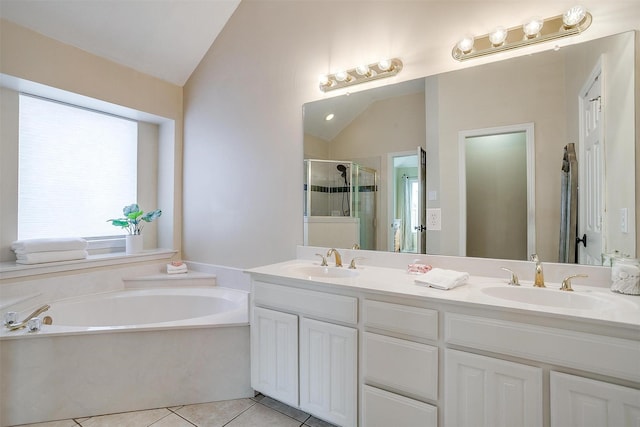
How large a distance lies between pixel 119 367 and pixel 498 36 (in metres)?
2.89

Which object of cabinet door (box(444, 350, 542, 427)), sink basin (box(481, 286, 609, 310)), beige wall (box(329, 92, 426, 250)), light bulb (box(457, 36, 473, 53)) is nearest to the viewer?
cabinet door (box(444, 350, 542, 427))

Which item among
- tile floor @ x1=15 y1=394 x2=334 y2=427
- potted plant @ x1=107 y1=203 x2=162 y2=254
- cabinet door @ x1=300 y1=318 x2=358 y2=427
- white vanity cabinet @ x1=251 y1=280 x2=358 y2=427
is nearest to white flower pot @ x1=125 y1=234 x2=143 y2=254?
potted plant @ x1=107 y1=203 x2=162 y2=254

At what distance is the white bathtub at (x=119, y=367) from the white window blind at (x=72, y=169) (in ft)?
3.06

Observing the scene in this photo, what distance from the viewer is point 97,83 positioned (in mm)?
2578

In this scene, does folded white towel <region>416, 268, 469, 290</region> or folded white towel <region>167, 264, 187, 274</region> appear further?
folded white towel <region>167, 264, 187, 274</region>

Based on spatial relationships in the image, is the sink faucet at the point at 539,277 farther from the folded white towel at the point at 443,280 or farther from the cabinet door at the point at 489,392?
the cabinet door at the point at 489,392

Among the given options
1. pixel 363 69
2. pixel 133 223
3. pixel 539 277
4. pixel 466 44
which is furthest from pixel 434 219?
pixel 133 223

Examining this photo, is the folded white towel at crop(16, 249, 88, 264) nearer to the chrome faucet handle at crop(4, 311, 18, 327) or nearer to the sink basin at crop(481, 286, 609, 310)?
the chrome faucet handle at crop(4, 311, 18, 327)

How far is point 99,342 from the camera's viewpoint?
1857mm

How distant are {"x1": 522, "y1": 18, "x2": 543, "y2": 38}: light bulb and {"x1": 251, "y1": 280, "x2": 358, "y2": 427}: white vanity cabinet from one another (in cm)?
159

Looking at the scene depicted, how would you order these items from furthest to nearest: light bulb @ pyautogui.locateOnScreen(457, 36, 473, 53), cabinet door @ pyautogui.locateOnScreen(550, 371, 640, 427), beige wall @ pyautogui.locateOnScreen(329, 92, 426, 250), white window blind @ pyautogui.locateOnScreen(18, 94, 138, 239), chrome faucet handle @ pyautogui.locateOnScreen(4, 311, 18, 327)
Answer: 1. white window blind @ pyautogui.locateOnScreen(18, 94, 138, 239)
2. beige wall @ pyautogui.locateOnScreen(329, 92, 426, 250)
3. chrome faucet handle @ pyautogui.locateOnScreen(4, 311, 18, 327)
4. light bulb @ pyautogui.locateOnScreen(457, 36, 473, 53)
5. cabinet door @ pyautogui.locateOnScreen(550, 371, 640, 427)

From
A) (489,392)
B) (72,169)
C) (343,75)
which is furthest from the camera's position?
(72,169)

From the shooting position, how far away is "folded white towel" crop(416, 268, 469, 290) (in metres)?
1.39

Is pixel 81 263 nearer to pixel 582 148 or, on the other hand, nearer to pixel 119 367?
pixel 119 367
